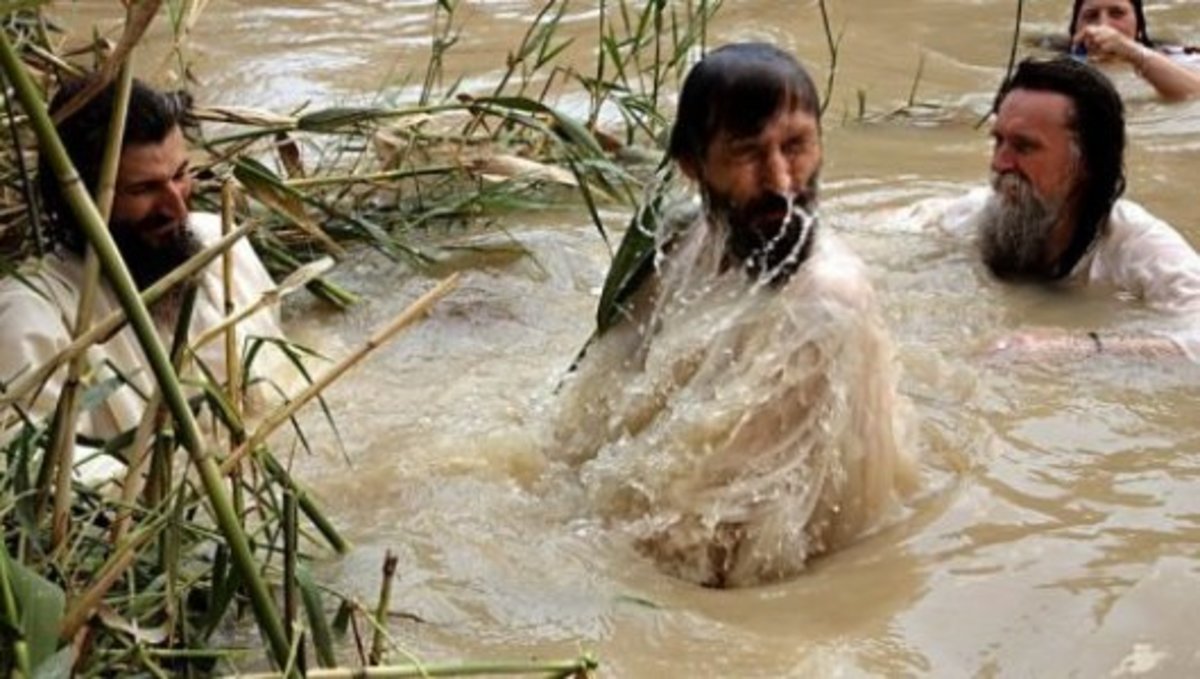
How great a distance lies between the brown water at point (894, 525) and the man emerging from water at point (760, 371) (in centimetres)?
10

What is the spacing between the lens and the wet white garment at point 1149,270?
4461 millimetres

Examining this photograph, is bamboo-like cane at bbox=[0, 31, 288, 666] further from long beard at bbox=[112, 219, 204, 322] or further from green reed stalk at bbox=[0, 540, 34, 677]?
long beard at bbox=[112, 219, 204, 322]

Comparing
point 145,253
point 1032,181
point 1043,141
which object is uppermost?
point 145,253

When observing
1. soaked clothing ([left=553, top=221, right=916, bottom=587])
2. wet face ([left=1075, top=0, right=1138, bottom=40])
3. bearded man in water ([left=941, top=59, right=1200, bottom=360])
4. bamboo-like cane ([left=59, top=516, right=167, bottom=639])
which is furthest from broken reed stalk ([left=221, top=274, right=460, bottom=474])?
wet face ([left=1075, top=0, right=1138, bottom=40])

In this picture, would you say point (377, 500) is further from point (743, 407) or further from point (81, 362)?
point (81, 362)

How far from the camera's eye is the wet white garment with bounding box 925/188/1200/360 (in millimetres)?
4461

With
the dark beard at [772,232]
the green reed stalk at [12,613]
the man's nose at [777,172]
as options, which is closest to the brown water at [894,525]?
the dark beard at [772,232]

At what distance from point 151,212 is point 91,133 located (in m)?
0.21

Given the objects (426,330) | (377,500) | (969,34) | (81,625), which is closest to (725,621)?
(377,500)

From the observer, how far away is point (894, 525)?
330cm

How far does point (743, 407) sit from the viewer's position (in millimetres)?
3027

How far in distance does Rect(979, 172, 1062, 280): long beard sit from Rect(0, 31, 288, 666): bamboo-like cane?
3470 mm

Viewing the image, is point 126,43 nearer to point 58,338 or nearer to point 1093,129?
point 58,338

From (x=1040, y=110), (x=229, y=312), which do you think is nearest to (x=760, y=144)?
(x=229, y=312)
